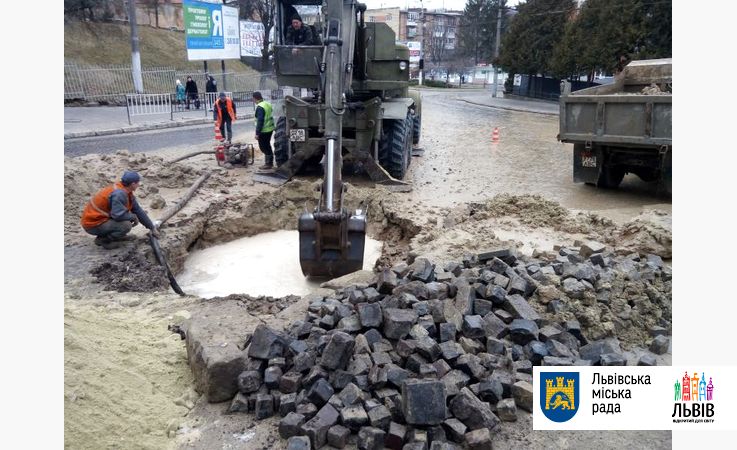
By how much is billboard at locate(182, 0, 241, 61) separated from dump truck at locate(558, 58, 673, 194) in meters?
16.5

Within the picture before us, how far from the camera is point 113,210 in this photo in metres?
6.52

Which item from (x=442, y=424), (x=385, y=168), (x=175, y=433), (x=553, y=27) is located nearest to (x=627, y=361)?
(x=442, y=424)

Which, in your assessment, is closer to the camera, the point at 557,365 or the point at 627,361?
the point at 557,365

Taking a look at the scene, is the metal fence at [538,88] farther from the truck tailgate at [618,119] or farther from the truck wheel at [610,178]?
the truck tailgate at [618,119]

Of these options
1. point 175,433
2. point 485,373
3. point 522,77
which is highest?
point 522,77

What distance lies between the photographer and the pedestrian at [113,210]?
6.53 metres

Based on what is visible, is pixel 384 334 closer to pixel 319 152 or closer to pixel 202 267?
pixel 202 267

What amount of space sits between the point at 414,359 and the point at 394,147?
6843mm

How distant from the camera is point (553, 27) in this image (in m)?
34.4

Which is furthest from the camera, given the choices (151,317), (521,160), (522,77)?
(522,77)

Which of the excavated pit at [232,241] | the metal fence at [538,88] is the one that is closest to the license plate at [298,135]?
the excavated pit at [232,241]

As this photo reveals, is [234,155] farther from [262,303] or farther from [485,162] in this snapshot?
[262,303]

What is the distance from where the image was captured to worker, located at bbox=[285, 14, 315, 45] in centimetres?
960

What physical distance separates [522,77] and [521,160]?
89.8 ft
